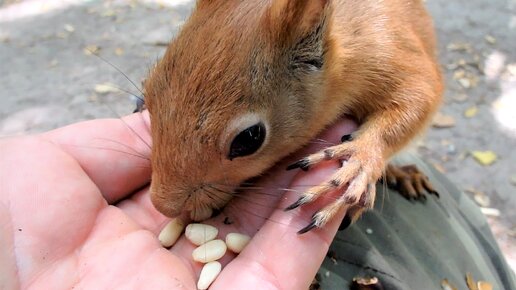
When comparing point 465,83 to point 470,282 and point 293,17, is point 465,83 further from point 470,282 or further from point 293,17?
point 293,17

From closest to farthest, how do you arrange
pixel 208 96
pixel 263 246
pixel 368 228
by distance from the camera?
pixel 208 96, pixel 263 246, pixel 368 228

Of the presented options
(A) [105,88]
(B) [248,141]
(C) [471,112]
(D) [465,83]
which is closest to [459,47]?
(D) [465,83]

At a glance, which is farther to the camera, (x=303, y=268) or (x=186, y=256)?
(x=186, y=256)

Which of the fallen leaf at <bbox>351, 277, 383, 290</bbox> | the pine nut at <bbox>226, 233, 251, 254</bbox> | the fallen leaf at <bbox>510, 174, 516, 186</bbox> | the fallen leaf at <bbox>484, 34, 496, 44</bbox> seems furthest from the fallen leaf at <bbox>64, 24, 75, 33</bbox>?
the fallen leaf at <bbox>351, 277, 383, 290</bbox>

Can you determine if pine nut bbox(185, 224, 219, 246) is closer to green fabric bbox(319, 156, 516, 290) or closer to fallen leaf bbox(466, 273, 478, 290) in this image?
green fabric bbox(319, 156, 516, 290)

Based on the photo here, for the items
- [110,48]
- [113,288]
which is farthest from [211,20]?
[110,48]

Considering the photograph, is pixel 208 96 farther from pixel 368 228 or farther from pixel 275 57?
pixel 368 228
